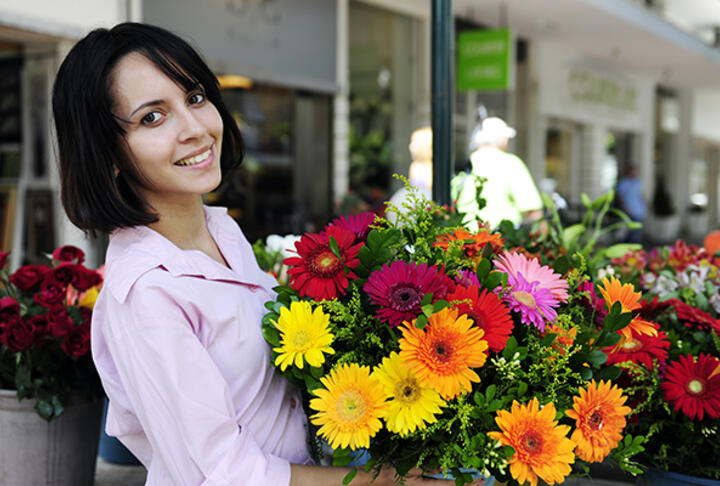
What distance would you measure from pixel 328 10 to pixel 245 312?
7016 mm

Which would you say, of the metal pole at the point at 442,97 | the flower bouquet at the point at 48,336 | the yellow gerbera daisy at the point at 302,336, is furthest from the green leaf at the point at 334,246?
the flower bouquet at the point at 48,336

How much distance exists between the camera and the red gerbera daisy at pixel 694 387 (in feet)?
4.53

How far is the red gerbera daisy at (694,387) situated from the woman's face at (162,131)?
3.18ft

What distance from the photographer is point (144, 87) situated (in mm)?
1161

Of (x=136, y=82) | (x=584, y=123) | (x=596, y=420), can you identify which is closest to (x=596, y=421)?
(x=596, y=420)

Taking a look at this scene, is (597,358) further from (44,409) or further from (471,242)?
(44,409)

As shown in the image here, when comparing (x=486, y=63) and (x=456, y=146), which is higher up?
(x=486, y=63)

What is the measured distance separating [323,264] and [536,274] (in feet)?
1.18

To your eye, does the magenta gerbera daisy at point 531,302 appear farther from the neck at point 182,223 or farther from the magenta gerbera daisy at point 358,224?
the neck at point 182,223

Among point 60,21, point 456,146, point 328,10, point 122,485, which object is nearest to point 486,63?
point 456,146

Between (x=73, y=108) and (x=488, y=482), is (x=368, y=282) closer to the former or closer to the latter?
(x=488, y=482)

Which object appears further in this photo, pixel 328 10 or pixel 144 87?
pixel 328 10

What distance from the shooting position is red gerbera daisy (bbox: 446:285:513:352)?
105 cm

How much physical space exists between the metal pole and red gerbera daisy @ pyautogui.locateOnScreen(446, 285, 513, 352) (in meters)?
0.92
